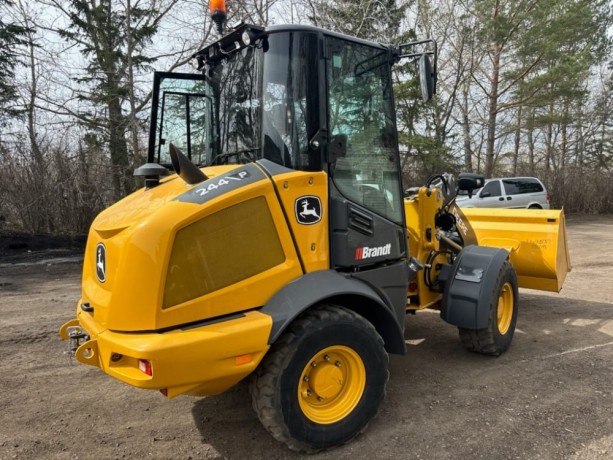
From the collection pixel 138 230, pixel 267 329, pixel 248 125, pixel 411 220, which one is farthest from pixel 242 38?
pixel 411 220

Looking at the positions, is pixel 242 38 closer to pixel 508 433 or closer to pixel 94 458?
pixel 94 458

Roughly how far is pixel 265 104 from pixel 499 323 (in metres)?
3.19

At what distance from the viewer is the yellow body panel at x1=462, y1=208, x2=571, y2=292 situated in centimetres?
523

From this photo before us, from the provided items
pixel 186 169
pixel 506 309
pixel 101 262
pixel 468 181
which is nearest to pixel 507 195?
pixel 468 181

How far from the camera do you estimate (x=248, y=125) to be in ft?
10.1

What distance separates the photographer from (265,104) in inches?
116

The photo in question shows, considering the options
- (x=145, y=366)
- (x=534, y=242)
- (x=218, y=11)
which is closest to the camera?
(x=145, y=366)

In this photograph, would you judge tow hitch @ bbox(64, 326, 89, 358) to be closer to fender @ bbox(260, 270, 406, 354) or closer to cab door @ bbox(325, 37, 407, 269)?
fender @ bbox(260, 270, 406, 354)

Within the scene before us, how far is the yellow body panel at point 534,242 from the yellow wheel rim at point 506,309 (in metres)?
0.82

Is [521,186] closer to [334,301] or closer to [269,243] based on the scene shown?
[334,301]

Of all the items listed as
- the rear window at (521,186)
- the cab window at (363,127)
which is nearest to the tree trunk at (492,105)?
the rear window at (521,186)

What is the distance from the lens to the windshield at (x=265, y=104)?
9.63 ft

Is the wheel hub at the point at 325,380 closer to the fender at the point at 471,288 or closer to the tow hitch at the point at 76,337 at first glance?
the tow hitch at the point at 76,337

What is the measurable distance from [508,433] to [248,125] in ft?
8.78
